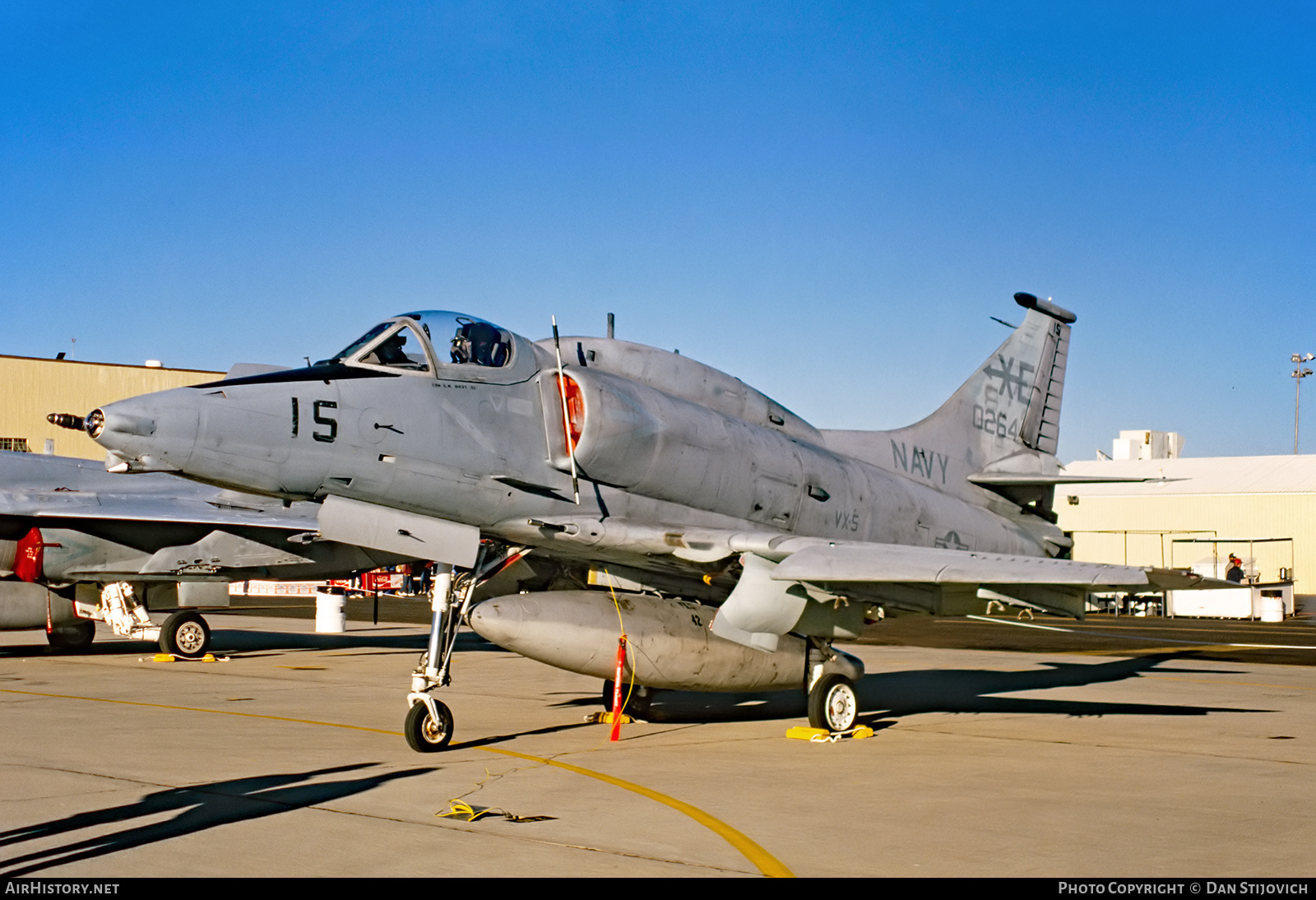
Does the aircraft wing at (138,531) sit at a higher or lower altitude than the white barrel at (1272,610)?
higher

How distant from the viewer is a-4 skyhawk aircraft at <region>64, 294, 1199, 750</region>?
389 inches

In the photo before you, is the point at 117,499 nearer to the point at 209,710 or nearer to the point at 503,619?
the point at 209,710

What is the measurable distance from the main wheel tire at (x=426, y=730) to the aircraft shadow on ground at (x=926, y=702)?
3392mm

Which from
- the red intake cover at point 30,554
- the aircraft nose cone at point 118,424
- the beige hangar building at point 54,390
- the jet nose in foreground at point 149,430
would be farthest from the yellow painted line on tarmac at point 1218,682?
the beige hangar building at point 54,390

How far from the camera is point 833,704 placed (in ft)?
39.9

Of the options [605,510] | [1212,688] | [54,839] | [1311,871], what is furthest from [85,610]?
[1311,871]

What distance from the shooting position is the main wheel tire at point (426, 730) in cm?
1032

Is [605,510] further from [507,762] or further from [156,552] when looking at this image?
[156,552]

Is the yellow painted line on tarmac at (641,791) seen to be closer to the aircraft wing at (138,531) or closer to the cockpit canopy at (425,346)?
the cockpit canopy at (425,346)

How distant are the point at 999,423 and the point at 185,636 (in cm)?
1373

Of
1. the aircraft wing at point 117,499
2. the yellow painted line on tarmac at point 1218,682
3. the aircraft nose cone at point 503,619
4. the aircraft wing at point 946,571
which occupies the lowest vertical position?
the yellow painted line on tarmac at point 1218,682

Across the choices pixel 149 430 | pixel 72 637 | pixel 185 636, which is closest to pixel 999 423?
pixel 149 430

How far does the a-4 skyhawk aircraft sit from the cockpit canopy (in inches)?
0.7

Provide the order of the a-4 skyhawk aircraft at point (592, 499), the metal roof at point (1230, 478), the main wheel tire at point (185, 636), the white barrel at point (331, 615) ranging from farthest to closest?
the metal roof at point (1230, 478)
the white barrel at point (331, 615)
the main wheel tire at point (185, 636)
the a-4 skyhawk aircraft at point (592, 499)
